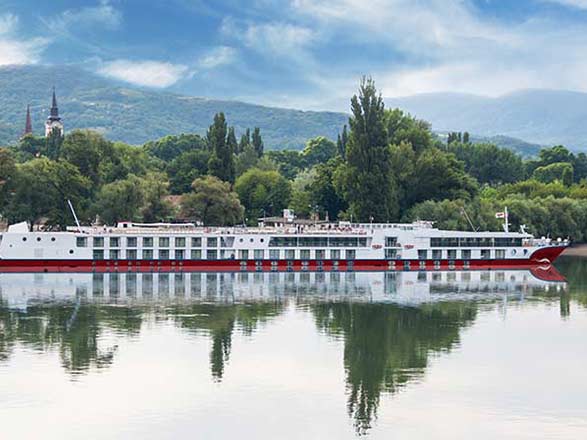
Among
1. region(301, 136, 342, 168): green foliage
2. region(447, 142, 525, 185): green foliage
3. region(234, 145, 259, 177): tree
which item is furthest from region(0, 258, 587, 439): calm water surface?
region(301, 136, 342, 168): green foliage

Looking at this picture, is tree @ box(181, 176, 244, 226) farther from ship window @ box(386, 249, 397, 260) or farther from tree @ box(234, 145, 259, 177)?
tree @ box(234, 145, 259, 177)

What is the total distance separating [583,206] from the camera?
107 meters

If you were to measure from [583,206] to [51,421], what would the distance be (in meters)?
84.3

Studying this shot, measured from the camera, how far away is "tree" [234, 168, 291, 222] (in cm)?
10631

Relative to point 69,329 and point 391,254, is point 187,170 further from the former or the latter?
point 69,329

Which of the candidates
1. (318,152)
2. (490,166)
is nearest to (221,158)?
(490,166)

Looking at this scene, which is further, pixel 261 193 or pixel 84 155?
pixel 261 193

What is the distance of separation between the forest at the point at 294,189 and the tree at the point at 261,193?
102mm

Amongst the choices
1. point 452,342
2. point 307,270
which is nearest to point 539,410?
point 452,342

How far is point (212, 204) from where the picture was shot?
91.6 metres

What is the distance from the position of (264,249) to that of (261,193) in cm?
3120

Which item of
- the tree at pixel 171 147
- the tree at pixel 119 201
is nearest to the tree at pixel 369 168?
the tree at pixel 119 201

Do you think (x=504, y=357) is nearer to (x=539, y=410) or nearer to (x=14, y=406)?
(x=539, y=410)

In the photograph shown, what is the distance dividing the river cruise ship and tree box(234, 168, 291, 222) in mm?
27499
